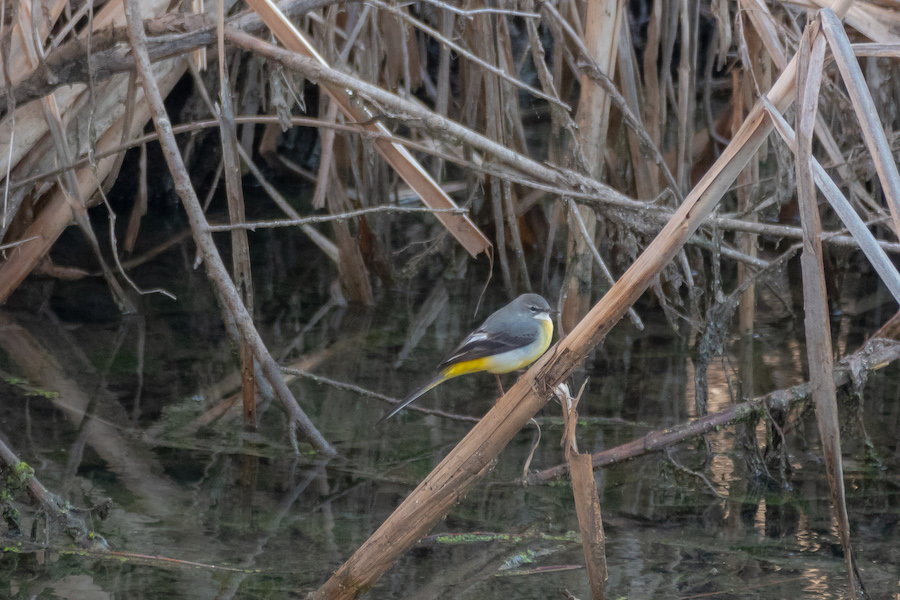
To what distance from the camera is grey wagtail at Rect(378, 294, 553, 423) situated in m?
3.62

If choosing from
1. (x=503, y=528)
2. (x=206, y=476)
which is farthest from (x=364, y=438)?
(x=503, y=528)

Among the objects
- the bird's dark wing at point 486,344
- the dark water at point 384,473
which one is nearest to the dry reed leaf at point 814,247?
the dark water at point 384,473

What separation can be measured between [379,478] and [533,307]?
1.01 metres

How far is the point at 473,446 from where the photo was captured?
6.98 ft

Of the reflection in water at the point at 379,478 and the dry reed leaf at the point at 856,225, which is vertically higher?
the dry reed leaf at the point at 856,225

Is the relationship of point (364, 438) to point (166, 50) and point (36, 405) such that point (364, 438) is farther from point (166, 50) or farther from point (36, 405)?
point (166, 50)

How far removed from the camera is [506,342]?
3.69 m

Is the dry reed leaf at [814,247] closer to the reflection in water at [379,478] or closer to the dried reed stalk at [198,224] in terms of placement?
the reflection in water at [379,478]

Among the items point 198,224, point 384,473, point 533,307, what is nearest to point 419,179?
point 533,307

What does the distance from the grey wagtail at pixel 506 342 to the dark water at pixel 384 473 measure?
44 cm

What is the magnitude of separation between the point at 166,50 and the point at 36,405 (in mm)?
1839

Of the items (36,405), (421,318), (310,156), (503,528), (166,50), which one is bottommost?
(503,528)

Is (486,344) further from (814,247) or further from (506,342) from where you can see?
(814,247)

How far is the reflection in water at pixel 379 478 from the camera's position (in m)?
2.86
